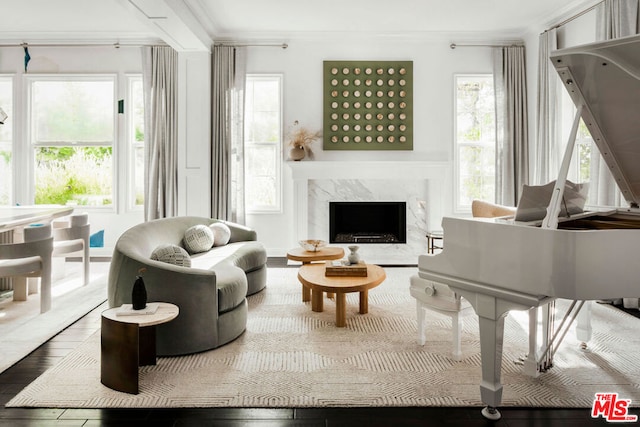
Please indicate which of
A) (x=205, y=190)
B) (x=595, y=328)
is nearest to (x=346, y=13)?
(x=205, y=190)

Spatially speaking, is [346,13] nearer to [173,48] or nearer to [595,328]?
[173,48]

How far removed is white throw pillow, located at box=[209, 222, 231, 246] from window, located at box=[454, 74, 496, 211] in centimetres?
345

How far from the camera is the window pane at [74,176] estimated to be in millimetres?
6211

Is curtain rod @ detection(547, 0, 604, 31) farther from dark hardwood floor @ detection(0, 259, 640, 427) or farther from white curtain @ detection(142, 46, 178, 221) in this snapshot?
white curtain @ detection(142, 46, 178, 221)

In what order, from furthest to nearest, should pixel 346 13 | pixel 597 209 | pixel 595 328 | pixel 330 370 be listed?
pixel 346 13, pixel 595 328, pixel 597 209, pixel 330 370

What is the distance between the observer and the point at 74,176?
623cm

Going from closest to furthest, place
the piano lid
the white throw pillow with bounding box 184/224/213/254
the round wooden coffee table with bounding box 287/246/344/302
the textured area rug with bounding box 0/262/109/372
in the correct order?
the piano lid < the textured area rug with bounding box 0/262/109/372 < the round wooden coffee table with bounding box 287/246/344/302 < the white throw pillow with bounding box 184/224/213/254

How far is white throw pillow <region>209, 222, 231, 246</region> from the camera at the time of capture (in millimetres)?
4461

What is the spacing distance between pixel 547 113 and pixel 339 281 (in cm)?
384

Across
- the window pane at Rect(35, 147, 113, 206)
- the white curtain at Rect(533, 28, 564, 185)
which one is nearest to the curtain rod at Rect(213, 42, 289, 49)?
the window pane at Rect(35, 147, 113, 206)

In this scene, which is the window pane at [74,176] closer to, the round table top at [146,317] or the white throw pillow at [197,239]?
the white throw pillow at [197,239]

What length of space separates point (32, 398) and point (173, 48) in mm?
4843

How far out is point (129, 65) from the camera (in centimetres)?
610

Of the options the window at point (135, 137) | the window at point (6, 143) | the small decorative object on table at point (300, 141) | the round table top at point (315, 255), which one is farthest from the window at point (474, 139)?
the window at point (6, 143)
